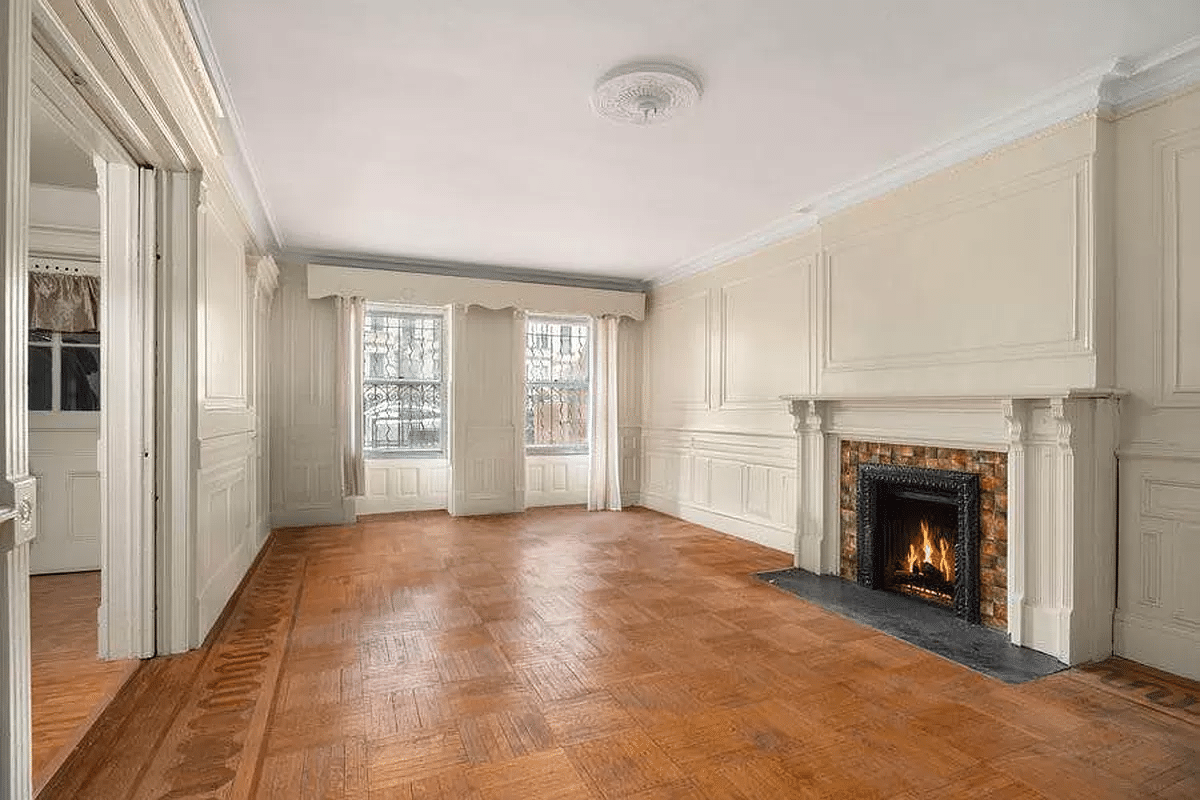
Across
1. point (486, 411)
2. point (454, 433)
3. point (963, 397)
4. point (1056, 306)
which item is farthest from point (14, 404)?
point (486, 411)

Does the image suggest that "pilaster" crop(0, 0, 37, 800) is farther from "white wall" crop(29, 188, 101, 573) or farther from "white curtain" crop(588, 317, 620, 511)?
"white curtain" crop(588, 317, 620, 511)

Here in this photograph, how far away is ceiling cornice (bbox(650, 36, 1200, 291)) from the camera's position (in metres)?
2.78

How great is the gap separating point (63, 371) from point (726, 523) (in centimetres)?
538

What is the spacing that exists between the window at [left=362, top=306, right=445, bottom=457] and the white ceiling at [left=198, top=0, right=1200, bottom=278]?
2.14 metres

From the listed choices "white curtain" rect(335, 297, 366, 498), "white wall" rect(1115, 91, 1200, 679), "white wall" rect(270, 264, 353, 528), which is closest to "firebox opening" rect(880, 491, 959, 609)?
"white wall" rect(1115, 91, 1200, 679)

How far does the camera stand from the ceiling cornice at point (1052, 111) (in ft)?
9.12

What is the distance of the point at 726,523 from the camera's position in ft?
19.5

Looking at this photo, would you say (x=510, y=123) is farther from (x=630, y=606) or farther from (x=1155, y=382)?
(x=1155, y=382)

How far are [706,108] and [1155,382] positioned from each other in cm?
250

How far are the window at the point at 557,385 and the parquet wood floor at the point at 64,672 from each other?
4.42 m

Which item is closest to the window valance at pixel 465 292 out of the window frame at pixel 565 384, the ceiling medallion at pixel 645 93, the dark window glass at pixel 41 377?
the window frame at pixel 565 384

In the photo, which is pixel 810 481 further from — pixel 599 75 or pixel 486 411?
pixel 486 411

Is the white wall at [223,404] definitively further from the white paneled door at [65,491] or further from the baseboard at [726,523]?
the baseboard at [726,523]

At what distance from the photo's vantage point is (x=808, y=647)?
3.16 m
